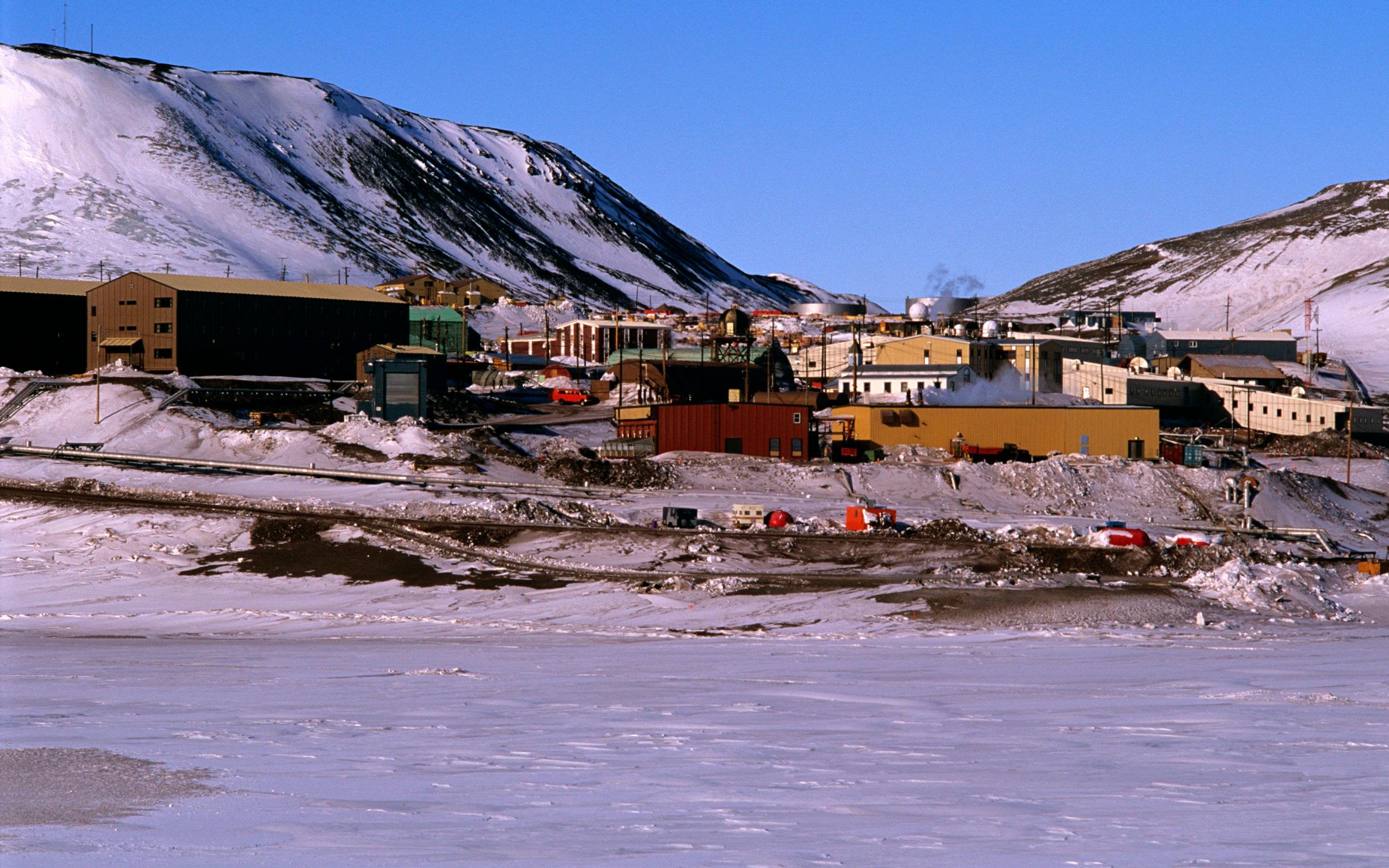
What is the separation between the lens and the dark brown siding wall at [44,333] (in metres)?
85.1

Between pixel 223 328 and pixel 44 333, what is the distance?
14687 millimetres

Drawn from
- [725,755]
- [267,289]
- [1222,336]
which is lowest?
[725,755]

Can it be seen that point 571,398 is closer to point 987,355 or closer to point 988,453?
point 988,453

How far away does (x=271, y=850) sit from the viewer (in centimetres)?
1020

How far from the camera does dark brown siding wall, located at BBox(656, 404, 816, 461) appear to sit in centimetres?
6100

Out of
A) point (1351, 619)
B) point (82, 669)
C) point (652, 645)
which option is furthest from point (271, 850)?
point (1351, 619)

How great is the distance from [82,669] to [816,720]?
1340 cm

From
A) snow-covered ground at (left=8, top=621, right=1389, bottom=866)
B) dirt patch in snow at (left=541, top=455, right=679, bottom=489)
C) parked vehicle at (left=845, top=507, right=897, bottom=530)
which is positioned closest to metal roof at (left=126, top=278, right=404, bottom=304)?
dirt patch in snow at (left=541, top=455, right=679, bottom=489)

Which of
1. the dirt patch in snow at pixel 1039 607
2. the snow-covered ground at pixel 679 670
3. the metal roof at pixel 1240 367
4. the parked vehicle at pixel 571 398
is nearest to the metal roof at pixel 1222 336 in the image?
the metal roof at pixel 1240 367

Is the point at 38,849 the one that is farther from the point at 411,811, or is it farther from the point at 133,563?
the point at 133,563

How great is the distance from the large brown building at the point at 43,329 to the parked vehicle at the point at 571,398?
31.0 m

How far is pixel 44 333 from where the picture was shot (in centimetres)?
8650

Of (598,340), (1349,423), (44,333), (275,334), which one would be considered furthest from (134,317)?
(1349,423)

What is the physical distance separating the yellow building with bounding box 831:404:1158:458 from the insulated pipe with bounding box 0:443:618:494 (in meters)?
18.2
